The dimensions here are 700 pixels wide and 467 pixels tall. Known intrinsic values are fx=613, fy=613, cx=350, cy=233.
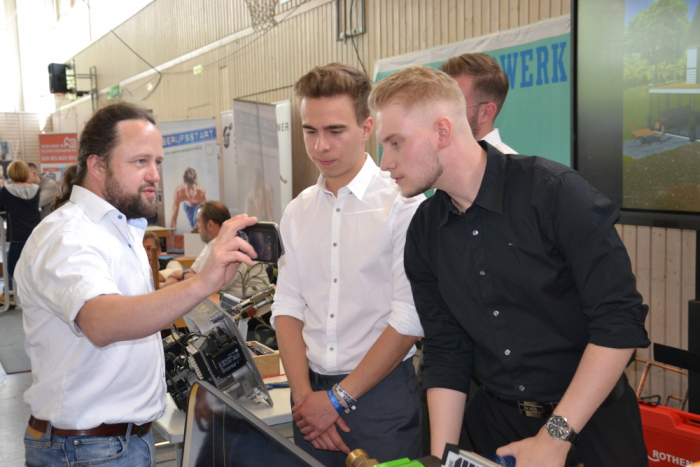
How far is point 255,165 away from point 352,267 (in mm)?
5268

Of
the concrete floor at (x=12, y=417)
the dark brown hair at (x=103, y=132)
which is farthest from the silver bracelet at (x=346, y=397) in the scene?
the concrete floor at (x=12, y=417)

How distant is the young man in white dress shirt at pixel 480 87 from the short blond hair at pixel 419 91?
2.49ft

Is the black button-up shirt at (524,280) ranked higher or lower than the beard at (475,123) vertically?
lower

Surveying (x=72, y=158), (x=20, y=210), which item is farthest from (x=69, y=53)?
(x=20, y=210)

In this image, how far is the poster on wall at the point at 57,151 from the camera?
39.0 feet

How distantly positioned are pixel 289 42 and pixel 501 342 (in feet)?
23.0

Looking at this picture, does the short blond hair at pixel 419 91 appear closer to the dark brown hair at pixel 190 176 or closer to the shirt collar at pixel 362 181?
the shirt collar at pixel 362 181

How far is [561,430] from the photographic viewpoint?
120cm

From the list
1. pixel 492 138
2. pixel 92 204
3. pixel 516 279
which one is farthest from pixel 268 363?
pixel 516 279

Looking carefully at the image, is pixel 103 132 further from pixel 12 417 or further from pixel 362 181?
pixel 12 417

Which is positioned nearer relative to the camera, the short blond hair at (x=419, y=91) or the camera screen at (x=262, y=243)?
the short blond hair at (x=419, y=91)

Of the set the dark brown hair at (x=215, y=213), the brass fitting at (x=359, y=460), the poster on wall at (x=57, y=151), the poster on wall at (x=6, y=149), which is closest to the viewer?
the brass fitting at (x=359, y=460)

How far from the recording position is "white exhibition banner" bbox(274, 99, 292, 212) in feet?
24.5

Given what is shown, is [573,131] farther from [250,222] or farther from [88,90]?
[88,90]
